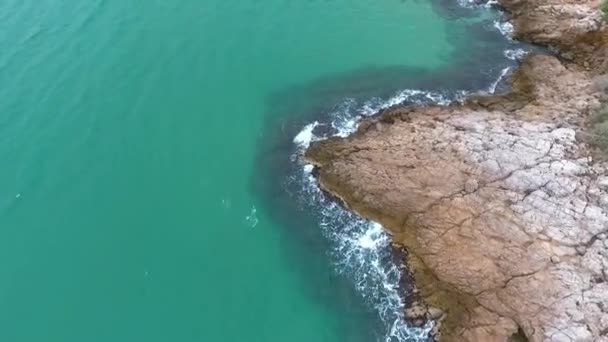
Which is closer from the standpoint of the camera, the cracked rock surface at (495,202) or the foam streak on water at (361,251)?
the cracked rock surface at (495,202)

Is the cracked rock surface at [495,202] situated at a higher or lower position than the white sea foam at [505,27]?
lower

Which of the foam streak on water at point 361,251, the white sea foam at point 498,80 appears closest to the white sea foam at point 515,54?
the white sea foam at point 498,80

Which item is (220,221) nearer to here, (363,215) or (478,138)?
(363,215)

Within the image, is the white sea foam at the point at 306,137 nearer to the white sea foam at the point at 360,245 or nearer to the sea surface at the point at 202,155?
the white sea foam at the point at 360,245

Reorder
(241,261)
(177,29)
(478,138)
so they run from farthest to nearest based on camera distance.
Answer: (177,29)
(478,138)
(241,261)

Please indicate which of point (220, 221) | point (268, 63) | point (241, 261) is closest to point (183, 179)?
point (220, 221)

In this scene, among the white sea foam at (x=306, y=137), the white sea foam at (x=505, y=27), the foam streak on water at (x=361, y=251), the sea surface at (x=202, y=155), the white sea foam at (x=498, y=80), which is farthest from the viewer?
the white sea foam at (x=505, y=27)

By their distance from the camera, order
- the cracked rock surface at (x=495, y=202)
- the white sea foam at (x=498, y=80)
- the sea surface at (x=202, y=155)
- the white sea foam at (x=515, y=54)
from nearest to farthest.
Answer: the cracked rock surface at (x=495, y=202), the sea surface at (x=202, y=155), the white sea foam at (x=498, y=80), the white sea foam at (x=515, y=54)
